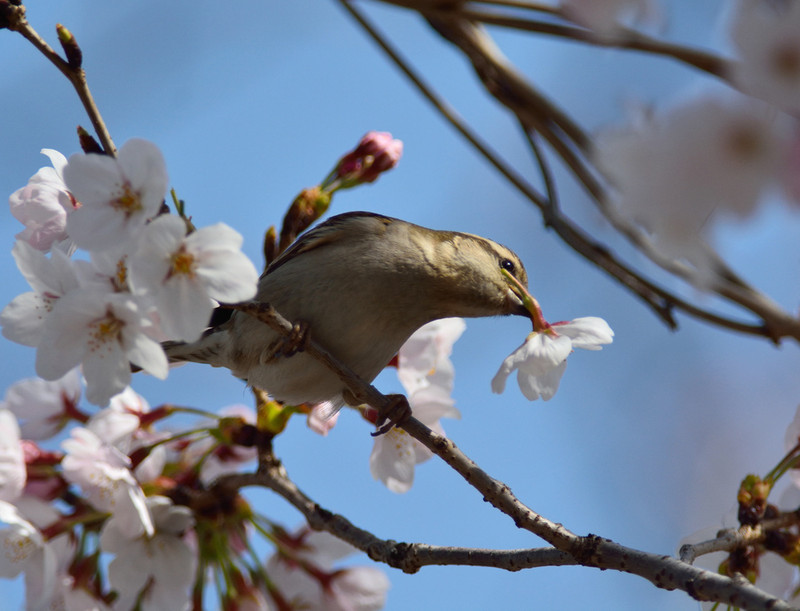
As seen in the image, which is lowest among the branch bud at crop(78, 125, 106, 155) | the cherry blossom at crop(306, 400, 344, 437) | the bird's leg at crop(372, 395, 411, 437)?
the cherry blossom at crop(306, 400, 344, 437)

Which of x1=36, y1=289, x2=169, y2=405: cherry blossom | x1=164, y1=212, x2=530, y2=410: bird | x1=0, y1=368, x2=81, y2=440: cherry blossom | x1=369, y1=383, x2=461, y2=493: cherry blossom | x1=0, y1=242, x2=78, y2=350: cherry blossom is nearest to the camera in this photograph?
x1=36, y1=289, x2=169, y2=405: cherry blossom

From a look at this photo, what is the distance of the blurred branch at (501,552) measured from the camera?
1.67 meters

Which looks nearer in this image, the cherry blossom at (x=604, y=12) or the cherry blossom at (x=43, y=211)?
the cherry blossom at (x=604, y=12)

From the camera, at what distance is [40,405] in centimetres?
283

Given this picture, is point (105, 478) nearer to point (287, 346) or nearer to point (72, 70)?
point (287, 346)

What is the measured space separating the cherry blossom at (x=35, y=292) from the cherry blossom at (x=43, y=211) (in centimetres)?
33

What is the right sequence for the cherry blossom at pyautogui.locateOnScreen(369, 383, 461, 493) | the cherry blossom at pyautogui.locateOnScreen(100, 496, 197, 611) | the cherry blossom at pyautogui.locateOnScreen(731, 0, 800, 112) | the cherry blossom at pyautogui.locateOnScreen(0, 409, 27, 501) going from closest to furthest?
the cherry blossom at pyautogui.locateOnScreen(731, 0, 800, 112)
the cherry blossom at pyautogui.locateOnScreen(0, 409, 27, 501)
the cherry blossom at pyautogui.locateOnScreen(100, 496, 197, 611)
the cherry blossom at pyautogui.locateOnScreen(369, 383, 461, 493)

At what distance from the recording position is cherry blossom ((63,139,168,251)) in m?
1.65

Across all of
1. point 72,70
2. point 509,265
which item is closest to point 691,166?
point 72,70

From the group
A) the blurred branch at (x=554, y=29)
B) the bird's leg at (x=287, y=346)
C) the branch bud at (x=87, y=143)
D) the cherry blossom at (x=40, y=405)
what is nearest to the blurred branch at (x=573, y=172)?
the blurred branch at (x=554, y=29)

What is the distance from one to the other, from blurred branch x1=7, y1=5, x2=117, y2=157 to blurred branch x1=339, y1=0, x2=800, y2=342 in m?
1.09

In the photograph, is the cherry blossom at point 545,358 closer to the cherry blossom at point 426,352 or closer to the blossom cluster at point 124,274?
the cherry blossom at point 426,352

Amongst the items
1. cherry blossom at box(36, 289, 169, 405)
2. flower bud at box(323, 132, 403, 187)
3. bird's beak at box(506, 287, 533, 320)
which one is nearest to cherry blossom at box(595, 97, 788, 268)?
cherry blossom at box(36, 289, 169, 405)

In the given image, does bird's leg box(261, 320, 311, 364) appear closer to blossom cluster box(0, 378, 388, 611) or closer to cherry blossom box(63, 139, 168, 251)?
blossom cluster box(0, 378, 388, 611)
